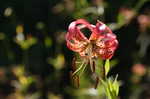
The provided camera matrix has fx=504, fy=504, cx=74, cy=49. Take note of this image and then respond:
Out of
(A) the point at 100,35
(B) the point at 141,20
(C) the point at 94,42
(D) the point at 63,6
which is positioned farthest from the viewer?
(B) the point at 141,20

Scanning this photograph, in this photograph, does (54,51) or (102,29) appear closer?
(102,29)

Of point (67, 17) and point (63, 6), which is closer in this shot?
point (63, 6)

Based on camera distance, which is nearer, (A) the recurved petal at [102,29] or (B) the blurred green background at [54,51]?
(A) the recurved petal at [102,29]

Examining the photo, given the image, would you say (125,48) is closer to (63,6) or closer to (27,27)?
(27,27)

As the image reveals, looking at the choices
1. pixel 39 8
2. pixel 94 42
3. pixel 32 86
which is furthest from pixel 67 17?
pixel 94 42

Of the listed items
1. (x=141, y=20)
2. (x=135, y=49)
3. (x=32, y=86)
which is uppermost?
(x=141, y=20)

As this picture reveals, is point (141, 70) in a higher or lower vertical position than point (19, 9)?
lower

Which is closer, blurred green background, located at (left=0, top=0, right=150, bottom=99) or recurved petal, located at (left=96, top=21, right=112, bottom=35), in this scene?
recurved petal, located at (left=96, top=21, right=112, bottom=35)

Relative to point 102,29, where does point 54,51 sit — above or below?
below

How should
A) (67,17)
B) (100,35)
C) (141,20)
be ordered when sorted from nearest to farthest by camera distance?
(100,35), (141,20), (67,17)
